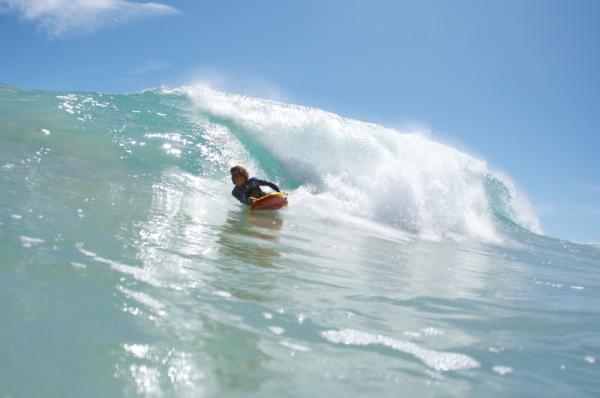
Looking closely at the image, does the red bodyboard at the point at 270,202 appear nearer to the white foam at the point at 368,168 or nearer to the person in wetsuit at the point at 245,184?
the person in wetsuit at the point at 245,184

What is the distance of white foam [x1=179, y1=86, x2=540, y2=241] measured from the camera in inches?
495

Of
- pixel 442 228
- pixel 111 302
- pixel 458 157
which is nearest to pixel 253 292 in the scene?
pixel 111 302

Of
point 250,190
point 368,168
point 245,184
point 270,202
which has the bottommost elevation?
point 270,202

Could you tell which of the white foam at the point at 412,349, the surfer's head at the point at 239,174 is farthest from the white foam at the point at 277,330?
the surfer's head at the point at 239,174

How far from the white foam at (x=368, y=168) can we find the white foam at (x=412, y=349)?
334 inches

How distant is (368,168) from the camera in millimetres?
16500

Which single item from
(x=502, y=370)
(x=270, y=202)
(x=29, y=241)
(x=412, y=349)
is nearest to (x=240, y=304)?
(x=412, y=349)

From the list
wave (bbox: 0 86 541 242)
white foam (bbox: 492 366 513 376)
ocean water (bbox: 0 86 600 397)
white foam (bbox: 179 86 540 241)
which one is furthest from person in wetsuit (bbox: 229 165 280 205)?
white foam (bbox: 492 366 513 376)

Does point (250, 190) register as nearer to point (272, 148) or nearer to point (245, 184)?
point (245, 184)

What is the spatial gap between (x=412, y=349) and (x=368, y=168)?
14061mm

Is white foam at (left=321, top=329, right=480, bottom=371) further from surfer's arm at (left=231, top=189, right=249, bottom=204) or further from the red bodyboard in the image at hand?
surfer's arm at (left=231, top=189, right=249, bottom=204)

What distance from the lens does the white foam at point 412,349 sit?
2555 millimetres

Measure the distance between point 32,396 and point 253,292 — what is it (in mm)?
1801

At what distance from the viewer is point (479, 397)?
220 cm
